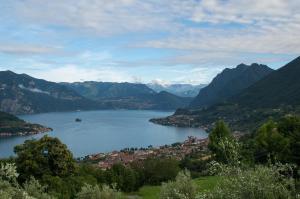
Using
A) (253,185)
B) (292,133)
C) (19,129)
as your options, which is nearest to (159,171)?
(292,133)

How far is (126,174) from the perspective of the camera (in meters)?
46.1

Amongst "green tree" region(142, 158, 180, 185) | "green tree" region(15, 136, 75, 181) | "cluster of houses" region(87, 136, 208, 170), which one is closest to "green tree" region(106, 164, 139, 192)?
"green tree" region(142, 158, 180, 185)

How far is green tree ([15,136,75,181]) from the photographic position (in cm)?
3838

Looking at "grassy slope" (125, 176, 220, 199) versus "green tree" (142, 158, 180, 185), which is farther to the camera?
"green tree" (142, 158, 180, 185)

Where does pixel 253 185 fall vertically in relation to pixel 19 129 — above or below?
above

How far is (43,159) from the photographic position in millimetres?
38906

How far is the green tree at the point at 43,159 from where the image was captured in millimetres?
38375

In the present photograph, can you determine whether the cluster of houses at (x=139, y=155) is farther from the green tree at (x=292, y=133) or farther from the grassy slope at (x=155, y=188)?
the green tree at (x=292, y=133)

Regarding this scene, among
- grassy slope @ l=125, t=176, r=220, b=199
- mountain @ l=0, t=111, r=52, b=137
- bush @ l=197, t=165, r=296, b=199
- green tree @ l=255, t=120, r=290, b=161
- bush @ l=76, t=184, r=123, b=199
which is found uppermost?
bush @ l=197, t=165, r=296, b=199

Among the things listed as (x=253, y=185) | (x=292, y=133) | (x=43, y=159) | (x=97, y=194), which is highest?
(x=253, y=185)

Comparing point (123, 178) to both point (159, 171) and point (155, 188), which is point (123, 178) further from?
point (159, 171)

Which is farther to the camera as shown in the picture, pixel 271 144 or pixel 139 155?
pixel 139 155

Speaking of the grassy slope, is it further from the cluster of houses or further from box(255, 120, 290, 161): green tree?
the cluster of houses

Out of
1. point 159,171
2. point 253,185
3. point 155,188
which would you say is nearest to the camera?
point 253,185
